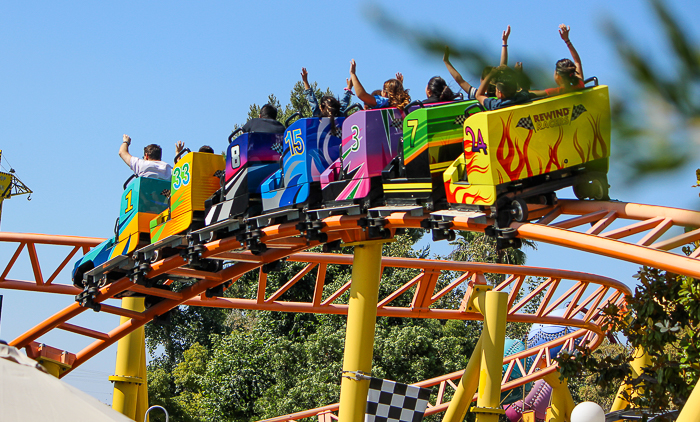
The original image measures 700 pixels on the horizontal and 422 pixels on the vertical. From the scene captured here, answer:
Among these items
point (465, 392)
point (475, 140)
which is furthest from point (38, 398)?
point (465, 392)

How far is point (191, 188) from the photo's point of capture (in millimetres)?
7074

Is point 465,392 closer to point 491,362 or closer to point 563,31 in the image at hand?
point 491,362

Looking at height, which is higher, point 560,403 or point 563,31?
point 563,31

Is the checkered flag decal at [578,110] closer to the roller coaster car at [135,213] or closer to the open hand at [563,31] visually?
the open hand at [563,31]

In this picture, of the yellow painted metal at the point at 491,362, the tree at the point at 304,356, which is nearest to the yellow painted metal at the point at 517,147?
the yellow painted metal at the point at 491,362

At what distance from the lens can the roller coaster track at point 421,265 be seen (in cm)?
470

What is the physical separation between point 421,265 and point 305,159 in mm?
3648

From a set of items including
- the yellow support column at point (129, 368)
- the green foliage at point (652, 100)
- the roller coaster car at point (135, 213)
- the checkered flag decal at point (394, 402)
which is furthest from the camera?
the yellow support column at point (129, 368)

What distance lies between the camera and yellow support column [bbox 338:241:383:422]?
245 inches

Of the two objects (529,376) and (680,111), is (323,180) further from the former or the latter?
(529,376)

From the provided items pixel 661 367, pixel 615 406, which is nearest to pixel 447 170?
pixel 661 367

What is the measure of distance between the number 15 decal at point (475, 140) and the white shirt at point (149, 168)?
3.53 metres

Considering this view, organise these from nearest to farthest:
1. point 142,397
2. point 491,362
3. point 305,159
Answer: point 305,159 → point 491,362 → point 142,397

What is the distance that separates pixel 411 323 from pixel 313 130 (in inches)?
417
